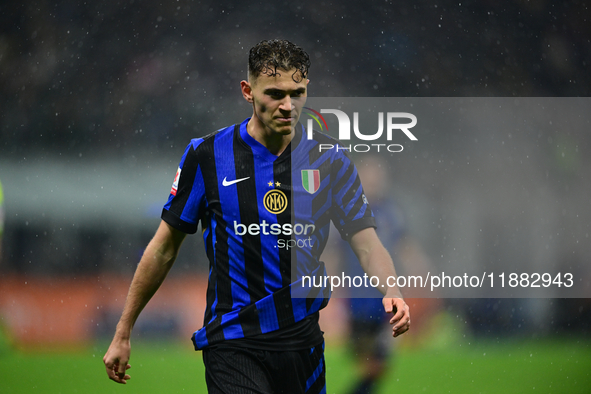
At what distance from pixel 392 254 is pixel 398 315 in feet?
7.48

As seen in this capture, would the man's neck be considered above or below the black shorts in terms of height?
above

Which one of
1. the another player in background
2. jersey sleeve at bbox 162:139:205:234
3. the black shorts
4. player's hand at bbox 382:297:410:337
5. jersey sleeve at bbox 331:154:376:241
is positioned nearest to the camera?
player's hand at bbox 382:297:410:337

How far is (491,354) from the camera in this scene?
4254 millimetres

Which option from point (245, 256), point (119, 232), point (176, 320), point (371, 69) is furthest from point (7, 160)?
point (245, 256)

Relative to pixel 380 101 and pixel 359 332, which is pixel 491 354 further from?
pixel 380 101

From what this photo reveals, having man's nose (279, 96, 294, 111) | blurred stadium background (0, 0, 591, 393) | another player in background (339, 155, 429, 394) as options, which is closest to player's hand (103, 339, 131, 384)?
man's nose (279, 96, 294, 111)

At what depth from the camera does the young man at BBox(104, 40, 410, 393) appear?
185cm

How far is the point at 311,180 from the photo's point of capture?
2.03m

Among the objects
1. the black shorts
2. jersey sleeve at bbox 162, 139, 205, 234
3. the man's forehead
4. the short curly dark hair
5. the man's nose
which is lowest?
the black shorts

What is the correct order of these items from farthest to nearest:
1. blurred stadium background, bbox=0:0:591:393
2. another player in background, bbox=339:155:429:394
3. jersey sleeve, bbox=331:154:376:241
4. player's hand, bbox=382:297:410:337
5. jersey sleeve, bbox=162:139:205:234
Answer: blurred stadium background, bbox=0:0:591:393 → another player in background, bbox=339:155:429:394 → jersey sleeve, bbox=331:154:376:241 → jersey sleeve, bbox=162:139:205:234 → player's hand, bbox=382:297:410:337

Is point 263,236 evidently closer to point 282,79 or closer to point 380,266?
point 380,266

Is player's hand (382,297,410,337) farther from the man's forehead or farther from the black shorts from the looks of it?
the man's forehead

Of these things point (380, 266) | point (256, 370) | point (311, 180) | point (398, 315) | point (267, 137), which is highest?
point (267, 137)

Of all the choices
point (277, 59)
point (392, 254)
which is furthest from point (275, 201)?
point (392, 254)
